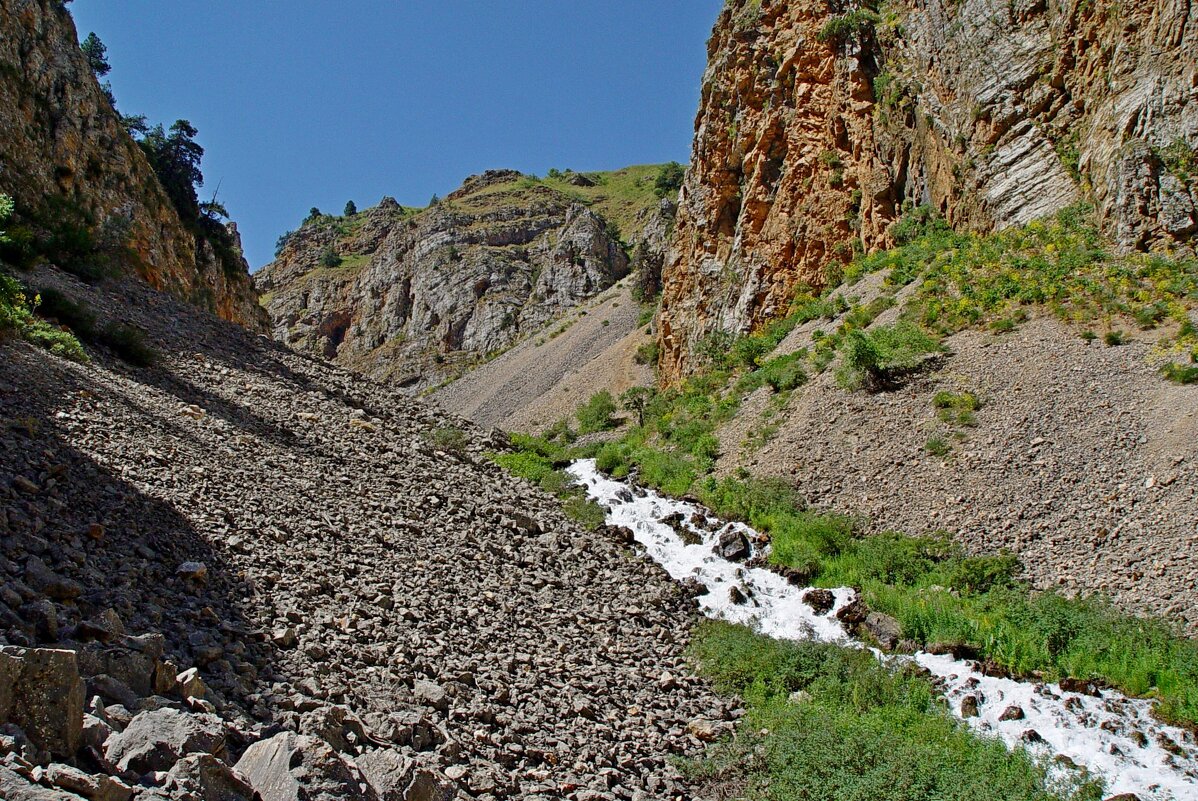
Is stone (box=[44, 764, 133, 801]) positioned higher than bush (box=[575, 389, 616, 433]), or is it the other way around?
stone (box=[44, 764, 133, 801])

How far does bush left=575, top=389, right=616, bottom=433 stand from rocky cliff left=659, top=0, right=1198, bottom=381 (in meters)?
3.79

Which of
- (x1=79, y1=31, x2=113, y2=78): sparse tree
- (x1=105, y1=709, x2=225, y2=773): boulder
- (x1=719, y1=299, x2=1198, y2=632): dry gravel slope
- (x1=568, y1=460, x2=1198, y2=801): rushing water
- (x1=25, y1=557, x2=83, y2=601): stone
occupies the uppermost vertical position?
(x1=79, y1=31, x2=113, y2=78): sparse tree

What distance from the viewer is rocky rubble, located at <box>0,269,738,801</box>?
14.5ft

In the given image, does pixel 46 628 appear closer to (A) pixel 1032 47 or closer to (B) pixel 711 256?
(A) pixel 1032 47

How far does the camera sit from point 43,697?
3.95m

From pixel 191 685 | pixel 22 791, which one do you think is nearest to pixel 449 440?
pixel 191 685

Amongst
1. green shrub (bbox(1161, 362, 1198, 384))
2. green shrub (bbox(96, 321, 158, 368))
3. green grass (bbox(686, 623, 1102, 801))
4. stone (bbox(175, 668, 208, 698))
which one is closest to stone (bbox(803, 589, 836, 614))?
green grass (bbox(686, 623, 1102, 801))

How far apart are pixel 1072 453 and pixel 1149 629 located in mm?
4202

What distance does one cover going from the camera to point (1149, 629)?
9.92 m

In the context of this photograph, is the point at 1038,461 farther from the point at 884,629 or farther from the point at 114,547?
the point at 114,547

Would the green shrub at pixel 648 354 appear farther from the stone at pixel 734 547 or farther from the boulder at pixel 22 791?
the boulder at pixel 22 791

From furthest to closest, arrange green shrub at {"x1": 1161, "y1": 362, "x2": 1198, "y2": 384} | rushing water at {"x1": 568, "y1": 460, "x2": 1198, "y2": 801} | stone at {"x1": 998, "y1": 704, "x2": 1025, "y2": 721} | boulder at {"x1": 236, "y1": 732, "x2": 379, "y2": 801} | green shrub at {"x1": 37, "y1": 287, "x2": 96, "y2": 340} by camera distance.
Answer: green shrub at {"x1": 37, "y1": 287, "x2": 96, "y2": 340} < green shrub at {"x1": 1161, "y1": 362, "x2": 1198, "y2": 384} < stone at {"x1": 998, "y1": 704, "x2": 1025, "y2": 721} < rushing water at {"x1": 568, "y1": 460, "x2": 1198, "y2": 801} < boulder at {"x1": 236, "y1": 732, "x2": 379, "y2": 801}

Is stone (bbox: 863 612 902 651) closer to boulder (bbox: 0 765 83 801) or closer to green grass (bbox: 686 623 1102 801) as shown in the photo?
green grass (bbox: 686 623 1102 801)

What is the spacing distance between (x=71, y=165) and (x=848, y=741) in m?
27.0
